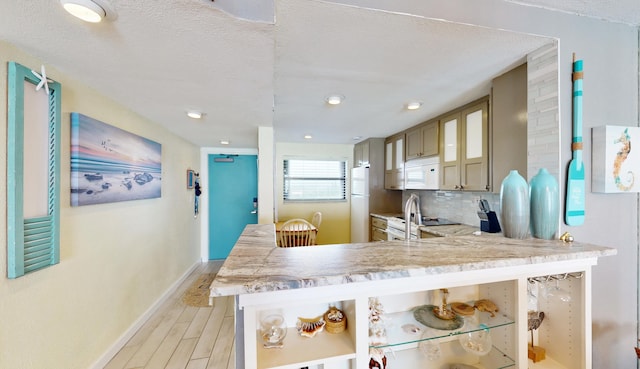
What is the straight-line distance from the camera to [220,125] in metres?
2.69

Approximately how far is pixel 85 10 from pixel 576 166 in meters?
2.30

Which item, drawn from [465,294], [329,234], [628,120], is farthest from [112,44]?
[329,234]

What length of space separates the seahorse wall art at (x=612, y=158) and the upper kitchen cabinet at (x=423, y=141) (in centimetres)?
145

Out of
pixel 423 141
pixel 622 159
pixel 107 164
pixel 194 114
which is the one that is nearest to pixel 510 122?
pixel 622 159

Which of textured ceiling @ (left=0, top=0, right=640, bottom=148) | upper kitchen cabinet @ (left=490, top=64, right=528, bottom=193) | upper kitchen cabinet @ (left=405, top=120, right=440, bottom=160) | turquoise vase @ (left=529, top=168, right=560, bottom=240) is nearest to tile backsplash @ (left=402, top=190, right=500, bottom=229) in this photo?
upper kitchen cabinet @ (left=405, top=120, right=440, bottom=160)

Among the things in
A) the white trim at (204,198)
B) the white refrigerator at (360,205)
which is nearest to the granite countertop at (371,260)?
the white refrigerator at (360,205)

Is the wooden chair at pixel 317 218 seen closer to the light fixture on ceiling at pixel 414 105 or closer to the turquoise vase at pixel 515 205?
the light fixture on ceiling at pixel 414 105

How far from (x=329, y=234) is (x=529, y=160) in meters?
3.52

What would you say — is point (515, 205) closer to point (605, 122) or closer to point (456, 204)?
point (605, 122)

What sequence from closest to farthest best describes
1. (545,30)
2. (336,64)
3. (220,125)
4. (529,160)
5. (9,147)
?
1. (9,147)
2. (545,30)
3. (529,160)
4. (336,64)
5. (220,125)

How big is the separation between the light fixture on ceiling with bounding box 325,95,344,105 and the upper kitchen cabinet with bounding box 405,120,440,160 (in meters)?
1.28

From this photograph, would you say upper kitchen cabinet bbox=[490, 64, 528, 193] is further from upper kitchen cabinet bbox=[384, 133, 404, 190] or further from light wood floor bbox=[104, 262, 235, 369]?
light wood floor bbox=[104, 262, 235, 369]

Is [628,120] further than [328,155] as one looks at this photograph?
No

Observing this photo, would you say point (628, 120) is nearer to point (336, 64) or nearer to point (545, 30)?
point (545, 30)
